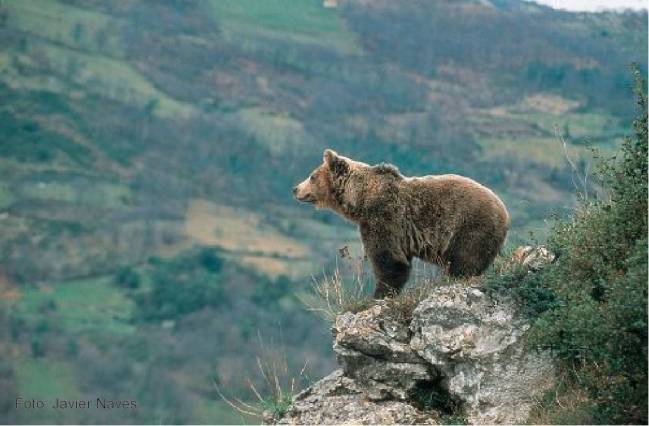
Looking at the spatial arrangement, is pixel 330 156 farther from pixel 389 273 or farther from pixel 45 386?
pixel 45 386

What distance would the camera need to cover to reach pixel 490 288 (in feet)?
48.2

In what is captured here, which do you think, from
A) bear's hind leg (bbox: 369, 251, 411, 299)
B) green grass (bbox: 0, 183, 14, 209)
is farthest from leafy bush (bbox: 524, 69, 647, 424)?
green grass (bbox: 0, 183, 14, 209)

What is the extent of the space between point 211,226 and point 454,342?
567 feet

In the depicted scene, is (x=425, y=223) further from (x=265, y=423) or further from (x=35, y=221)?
(x=35, y=221)

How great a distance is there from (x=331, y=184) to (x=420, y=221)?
2.34 m

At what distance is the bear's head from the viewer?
56.3 ft

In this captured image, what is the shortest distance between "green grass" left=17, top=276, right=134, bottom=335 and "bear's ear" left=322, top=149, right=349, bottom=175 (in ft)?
430

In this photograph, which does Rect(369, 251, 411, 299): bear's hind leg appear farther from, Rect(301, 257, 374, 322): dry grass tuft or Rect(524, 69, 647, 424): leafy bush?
Rect(524, 69, 647, 424): leafy bush

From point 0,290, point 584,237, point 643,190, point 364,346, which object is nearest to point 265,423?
point 364,346

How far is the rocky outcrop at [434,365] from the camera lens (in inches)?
559

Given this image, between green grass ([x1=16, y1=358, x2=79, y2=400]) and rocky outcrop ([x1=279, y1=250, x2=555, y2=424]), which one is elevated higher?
rocky outcrop ([x1=279, y1=250, x2=555, y2=424])

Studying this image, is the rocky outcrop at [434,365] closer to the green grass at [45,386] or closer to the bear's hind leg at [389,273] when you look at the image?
the bear's hind leg at [389,273]

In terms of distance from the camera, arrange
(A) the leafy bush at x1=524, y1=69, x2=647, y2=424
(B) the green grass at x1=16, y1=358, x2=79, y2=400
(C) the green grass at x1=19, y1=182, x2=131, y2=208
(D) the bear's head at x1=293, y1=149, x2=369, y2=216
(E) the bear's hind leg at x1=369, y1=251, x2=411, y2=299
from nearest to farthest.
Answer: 1. (A) the leafy bush at x1=524, y1=69, x2=647, y2=424
2. (E) the bear's hind leg at x1=369, y1=251, x2=411, y2=299
3. (D) the bear's head at x1=293, y1=149, x2=369, y2=216
4. (B) the green grass at x1=16, y1=358, x2=79, y2=400
5. (C) the green grass at x1=19, y1=182, x2=131, y2=208

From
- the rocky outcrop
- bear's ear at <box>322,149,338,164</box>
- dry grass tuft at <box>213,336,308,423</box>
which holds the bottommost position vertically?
dry grass tuft at <box>213,336,308,423</box>
